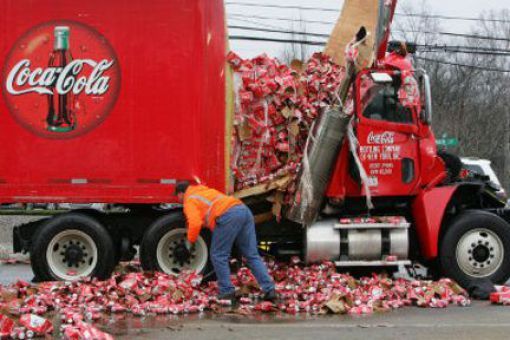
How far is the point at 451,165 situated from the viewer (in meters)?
10.2

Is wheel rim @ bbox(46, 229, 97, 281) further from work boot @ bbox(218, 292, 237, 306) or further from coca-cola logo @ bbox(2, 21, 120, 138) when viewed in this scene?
work boot @ bbox(218, 292, 237, 306)

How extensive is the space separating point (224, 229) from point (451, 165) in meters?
3.55

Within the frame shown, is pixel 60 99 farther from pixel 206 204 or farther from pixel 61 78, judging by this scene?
pixel 206 204

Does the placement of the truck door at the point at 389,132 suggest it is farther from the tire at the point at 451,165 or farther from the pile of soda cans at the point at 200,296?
the pile of soda cans at the point at 200,296

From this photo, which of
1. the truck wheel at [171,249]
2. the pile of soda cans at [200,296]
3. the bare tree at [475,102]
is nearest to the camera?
the pile of soda cans at [200,296]

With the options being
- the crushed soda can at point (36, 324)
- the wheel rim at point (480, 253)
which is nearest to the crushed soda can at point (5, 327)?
the crushed soda can at point (36, 324)

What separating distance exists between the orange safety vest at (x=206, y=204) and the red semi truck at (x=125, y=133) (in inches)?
29.4

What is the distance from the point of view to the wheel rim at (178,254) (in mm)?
9500

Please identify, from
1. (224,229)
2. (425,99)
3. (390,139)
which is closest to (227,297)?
(224,229)

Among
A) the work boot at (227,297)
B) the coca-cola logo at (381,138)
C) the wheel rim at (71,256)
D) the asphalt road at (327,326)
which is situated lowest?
the asphalt road at (327,326)

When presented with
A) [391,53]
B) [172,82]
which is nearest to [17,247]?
[172,82]

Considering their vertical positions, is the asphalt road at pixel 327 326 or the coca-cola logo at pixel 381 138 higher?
the coca-cola logo at pixel 381 138

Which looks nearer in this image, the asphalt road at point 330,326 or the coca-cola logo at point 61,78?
the asphalt road at point 330,326

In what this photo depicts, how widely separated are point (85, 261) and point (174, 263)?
1.13m
